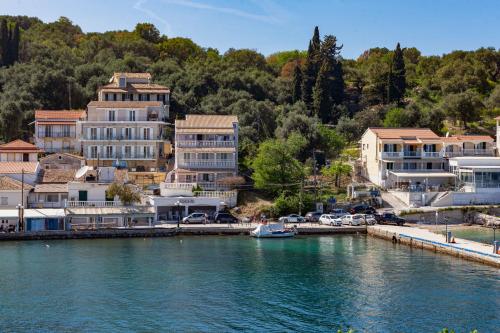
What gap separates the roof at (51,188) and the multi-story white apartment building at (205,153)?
10580 mm

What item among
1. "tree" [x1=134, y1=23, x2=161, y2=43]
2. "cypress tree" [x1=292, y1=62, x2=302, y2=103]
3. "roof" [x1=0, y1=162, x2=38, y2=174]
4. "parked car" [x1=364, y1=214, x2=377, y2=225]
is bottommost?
"parked car" [x1=364, y1=214, x2=377, y2=225]

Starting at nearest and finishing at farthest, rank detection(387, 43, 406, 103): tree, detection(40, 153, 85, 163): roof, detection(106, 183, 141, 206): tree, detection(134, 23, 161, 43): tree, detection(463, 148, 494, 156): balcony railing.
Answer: detection(106, 183, 141, 206): tree < detection(40, 153, 85, 163): roof < detection(463, 148, 494, 156): balcony railing < detection(387, 43, 406, 103): tree < detection(134, 23, 161, 43): tree

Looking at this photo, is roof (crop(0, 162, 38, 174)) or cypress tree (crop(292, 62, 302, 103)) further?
cypress tree (crop(292, 62, 302, 103))

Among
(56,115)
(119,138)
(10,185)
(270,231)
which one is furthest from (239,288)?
(56,115)

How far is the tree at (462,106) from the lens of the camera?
286ft

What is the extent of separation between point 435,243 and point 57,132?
44.8m

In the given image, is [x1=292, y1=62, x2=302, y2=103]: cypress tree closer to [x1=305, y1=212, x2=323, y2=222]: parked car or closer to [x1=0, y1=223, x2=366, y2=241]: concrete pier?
[x1=305, y1=212, x2=323, y2=222]: parked car

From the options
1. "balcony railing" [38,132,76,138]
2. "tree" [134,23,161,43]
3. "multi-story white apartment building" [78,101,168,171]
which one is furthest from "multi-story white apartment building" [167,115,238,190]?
"tree" [134,23,161,43]

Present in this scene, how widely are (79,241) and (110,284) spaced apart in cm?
1690

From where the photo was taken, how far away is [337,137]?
A: 253 ft

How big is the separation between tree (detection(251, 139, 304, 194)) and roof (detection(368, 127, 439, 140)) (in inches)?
484

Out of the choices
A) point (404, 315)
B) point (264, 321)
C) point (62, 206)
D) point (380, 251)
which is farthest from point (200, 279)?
point (62, 206)

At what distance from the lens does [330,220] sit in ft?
201

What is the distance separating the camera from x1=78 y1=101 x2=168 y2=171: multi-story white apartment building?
73.6 meters
